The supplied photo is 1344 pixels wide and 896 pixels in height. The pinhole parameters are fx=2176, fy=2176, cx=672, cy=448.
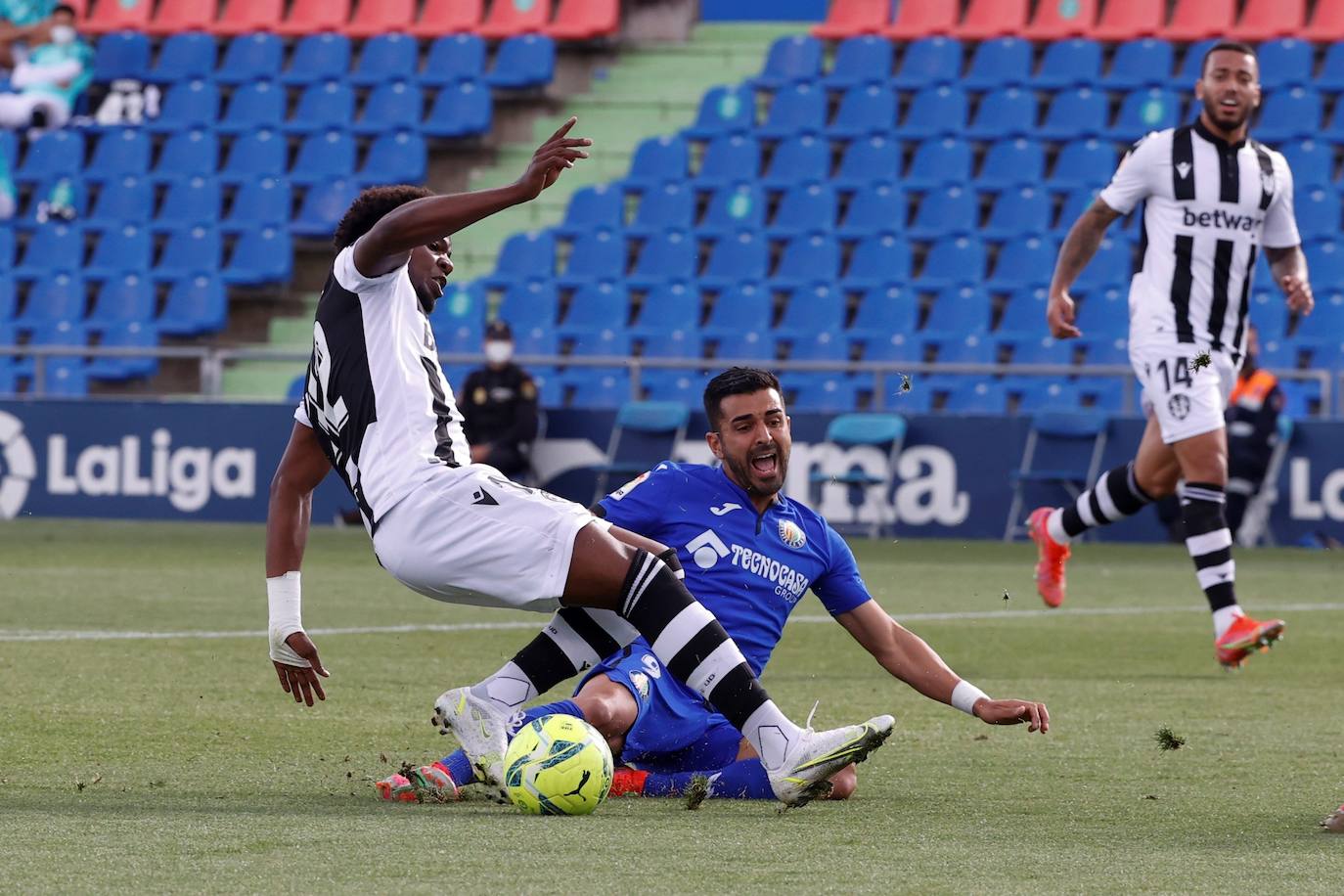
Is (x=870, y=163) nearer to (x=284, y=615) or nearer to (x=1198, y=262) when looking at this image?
(x=1198, y=262)

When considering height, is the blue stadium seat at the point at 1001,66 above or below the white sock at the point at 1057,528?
above

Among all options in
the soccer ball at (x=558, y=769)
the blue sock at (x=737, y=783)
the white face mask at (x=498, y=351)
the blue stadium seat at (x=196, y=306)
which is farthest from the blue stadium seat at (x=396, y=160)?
the soccer ball at (x=558, y=769)

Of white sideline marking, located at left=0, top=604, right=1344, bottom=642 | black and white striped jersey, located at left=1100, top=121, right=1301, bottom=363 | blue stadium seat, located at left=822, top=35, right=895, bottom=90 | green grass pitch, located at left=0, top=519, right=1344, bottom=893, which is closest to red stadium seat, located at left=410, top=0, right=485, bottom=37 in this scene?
blue stadium seat, located at left=822, top=35, right=895, bottom=90

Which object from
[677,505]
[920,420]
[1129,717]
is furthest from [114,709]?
[920,420]

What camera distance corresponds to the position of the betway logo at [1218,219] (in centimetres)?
816

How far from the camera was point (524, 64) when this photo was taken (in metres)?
20.8

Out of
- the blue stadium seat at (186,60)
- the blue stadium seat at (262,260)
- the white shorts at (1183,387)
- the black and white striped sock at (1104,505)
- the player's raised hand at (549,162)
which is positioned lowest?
the black and white striped sock at (1104,505)

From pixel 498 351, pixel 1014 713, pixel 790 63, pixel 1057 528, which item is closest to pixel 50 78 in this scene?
pixel 790 63

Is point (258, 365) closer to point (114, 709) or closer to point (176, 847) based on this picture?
point (114, 709)

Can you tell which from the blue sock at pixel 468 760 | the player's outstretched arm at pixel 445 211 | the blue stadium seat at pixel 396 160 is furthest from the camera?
the blue stadium seat at pixel 396 160

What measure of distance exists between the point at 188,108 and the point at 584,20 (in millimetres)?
3983

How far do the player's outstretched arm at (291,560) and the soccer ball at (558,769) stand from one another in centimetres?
60

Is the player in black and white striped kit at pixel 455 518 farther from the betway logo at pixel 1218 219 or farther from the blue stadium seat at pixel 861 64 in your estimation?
the blue stadium seat at pixel 861 64

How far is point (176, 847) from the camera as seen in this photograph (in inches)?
159
